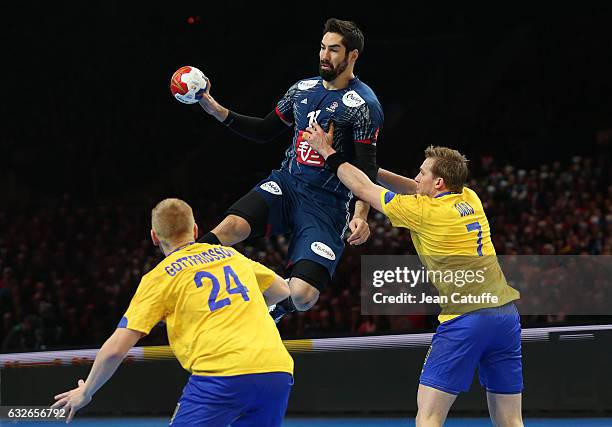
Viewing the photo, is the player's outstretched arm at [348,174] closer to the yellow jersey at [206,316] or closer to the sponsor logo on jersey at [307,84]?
the sponsor logo on jersey at [307,84]

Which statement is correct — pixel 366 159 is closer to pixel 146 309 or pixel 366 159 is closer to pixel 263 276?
pixel 263 276

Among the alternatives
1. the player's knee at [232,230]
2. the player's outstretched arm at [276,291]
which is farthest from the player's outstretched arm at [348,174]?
the player's outstretched arm at [276,291]

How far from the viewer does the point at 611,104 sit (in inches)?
875

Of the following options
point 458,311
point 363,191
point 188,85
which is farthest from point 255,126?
point 458,311

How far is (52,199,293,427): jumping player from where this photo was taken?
202 inches

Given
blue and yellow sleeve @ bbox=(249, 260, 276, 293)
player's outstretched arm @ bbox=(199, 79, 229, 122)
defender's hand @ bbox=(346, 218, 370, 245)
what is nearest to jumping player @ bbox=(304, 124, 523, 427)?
defender's hand @ bbox=(346, 218, 370, 245)

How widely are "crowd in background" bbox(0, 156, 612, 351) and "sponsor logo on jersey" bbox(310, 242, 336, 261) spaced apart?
5.63 metres

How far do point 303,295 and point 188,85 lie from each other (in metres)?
1.93

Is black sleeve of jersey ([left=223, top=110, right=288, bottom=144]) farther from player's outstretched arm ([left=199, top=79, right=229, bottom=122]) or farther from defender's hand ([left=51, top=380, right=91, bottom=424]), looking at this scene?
defender's hand ([left=51, top=380, right=91, bottom=424])

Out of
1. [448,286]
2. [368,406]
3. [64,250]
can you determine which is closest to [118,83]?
[64,250]

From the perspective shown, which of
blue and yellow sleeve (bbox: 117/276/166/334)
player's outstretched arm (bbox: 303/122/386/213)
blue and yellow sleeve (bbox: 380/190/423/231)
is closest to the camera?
blue and yellow sleeve (bbox: 117/276/166/334)

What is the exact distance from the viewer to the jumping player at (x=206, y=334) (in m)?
5.14

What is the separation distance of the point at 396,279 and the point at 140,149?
1164 cm

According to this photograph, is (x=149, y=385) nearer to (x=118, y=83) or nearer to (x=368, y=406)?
(x=368, y=406)
